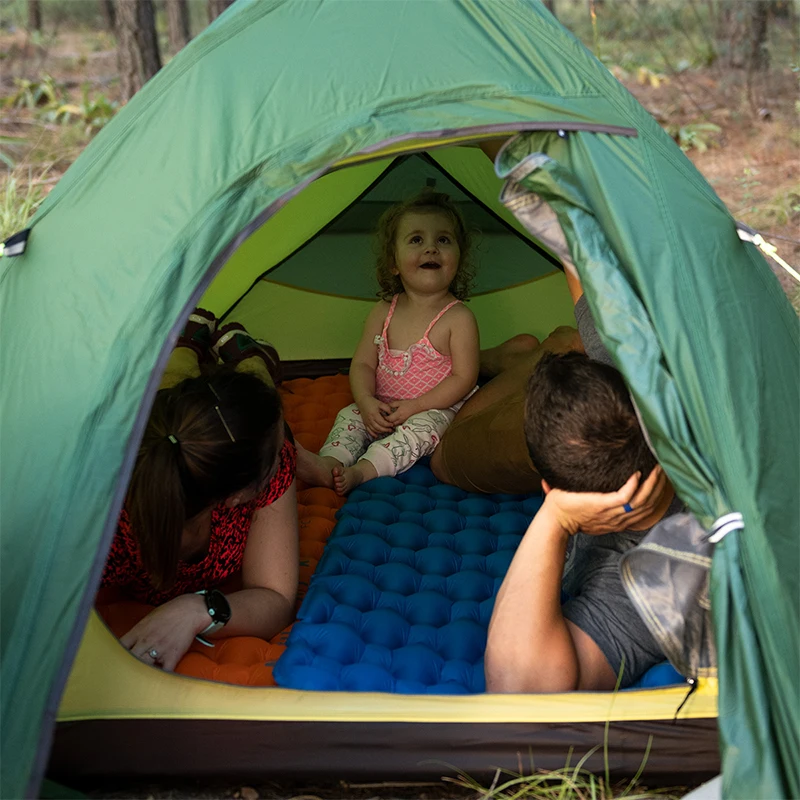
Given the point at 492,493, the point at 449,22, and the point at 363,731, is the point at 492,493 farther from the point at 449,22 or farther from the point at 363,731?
the point at 449,22

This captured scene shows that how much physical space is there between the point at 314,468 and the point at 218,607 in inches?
29.8

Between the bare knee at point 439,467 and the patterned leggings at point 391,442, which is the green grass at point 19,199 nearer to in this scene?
the patterned leggings at point 391,442

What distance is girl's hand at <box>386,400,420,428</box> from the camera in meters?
3.02

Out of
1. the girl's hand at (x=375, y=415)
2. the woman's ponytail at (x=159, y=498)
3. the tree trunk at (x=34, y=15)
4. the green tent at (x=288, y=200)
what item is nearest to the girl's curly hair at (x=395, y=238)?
the girl's hand at (x=375, y=415)

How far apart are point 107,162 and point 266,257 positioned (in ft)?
4.90

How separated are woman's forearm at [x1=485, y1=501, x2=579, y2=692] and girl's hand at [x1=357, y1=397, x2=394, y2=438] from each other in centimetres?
122

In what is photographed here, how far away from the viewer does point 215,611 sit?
199 centimetres

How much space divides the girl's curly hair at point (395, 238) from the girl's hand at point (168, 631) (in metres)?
1.58

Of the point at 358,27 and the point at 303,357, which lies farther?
the point at 303,357

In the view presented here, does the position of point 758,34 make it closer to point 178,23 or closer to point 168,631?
point 178,23

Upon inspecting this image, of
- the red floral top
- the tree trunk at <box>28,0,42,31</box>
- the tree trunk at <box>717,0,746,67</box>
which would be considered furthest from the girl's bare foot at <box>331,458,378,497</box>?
the tree trunk at <box>28,0,42,31</box>

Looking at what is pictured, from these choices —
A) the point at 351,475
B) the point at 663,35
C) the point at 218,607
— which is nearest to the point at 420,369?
the point at 351,475

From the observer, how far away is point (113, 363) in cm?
172

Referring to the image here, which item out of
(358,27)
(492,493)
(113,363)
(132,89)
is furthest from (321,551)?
(132,89)
